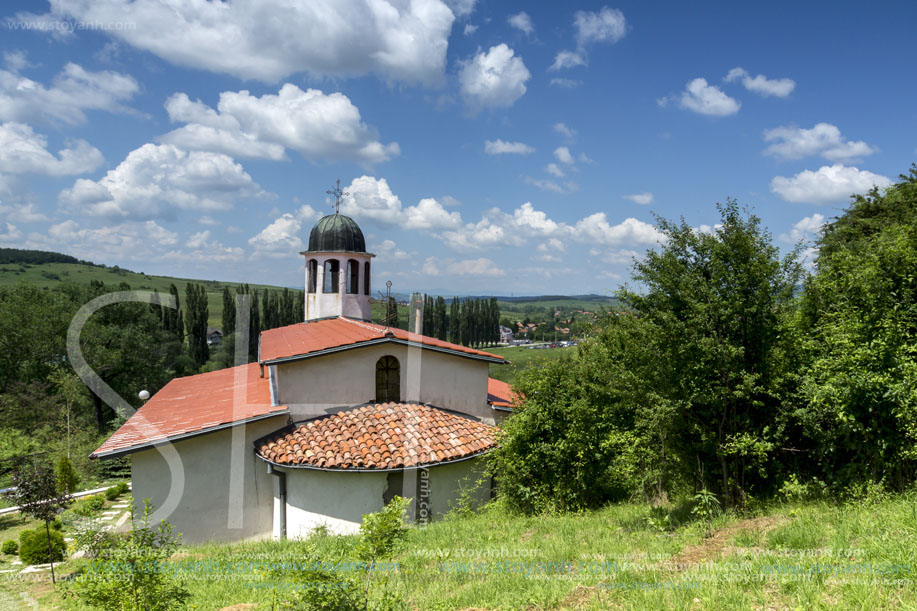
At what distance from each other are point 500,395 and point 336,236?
9.48m

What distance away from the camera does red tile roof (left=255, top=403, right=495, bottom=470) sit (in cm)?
1267

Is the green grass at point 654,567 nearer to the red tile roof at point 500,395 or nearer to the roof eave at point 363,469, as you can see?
the roof eave at point 363,469

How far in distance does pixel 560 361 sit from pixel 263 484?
8.87 metres

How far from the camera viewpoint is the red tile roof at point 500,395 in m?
16.6

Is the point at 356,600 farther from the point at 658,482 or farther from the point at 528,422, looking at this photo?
the point at 658,482

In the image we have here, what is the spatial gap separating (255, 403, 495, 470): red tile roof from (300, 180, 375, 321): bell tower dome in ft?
24.9

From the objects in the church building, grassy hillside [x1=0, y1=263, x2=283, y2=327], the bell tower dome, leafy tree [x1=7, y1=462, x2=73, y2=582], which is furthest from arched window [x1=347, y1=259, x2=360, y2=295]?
grassy hillside [x1=0, y1=263, x2=283, y2=327]

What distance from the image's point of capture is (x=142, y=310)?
53000mm

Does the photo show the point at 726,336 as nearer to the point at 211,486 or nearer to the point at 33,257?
the point at 211,486

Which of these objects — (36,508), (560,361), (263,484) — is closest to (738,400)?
(560,361)

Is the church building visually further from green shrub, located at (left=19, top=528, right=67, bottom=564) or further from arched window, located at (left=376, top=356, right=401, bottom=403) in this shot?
green shrub, located at (left=19, top=528, right=67, bottom=564)

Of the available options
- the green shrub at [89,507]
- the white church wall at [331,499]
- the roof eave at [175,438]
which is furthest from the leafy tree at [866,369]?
the roof eave at [175,438]

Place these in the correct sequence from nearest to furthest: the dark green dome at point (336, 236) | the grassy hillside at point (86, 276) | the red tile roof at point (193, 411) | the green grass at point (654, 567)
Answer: the green grass at point (654, 567), the red tile roof at point (193, 411), the dark green dome at point (336, 236), the grassy hillside at point (86, 276)

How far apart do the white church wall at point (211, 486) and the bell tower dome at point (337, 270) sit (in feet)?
27.0
